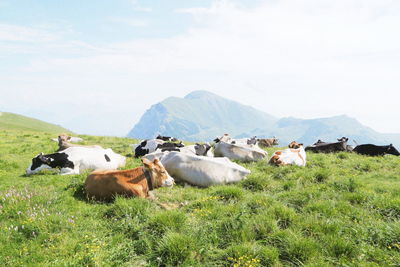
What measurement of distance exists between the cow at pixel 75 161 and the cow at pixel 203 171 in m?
3.31

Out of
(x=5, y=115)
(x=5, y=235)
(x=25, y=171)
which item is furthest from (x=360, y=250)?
(x=5, y=115)

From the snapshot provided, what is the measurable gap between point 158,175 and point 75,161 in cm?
434

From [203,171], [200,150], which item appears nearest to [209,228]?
[203,171]

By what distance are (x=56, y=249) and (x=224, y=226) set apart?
3.05 m

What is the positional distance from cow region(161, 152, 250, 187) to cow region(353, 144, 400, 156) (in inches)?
401

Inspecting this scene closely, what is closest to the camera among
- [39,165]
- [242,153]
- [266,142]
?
[39,165]

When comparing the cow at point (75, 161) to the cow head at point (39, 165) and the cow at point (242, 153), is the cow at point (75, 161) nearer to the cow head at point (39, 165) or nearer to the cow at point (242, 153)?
the cow head at point (39, 165)

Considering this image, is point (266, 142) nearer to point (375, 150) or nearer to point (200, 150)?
point (375, 150)

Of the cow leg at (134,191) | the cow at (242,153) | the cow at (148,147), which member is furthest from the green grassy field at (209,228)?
the cow at (148,147)

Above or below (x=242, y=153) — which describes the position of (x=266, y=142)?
below

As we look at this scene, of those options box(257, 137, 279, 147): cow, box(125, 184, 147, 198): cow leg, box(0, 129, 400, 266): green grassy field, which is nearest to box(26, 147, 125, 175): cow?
box(0, 129, 400, 266): green grassy field

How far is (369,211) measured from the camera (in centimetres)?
642

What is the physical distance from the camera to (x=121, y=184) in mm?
7410

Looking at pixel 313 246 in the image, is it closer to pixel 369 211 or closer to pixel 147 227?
pixel 369 211
